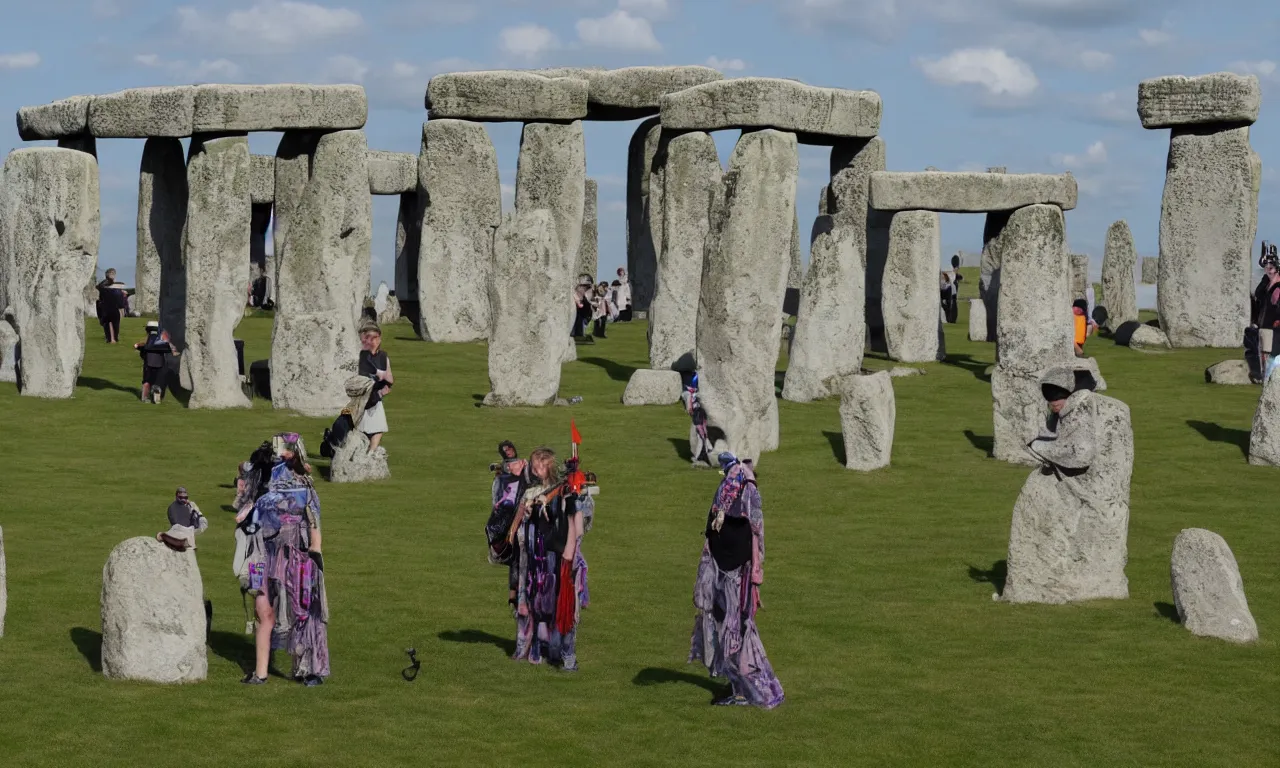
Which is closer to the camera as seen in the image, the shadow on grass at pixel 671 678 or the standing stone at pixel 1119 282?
the shadow on grass at pixel 671 678

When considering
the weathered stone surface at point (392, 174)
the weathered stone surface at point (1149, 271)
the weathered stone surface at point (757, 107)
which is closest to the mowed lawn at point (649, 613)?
the weathered stone surface at point (757, 107)

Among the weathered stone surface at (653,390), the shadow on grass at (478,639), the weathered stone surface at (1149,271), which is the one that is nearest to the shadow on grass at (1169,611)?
the shadow on grass at (478,639)

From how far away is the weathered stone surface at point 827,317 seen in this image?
96.5ft

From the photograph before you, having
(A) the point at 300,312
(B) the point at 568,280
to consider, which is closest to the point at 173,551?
(A) the point at 300,312

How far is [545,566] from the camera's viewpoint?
1554 cm

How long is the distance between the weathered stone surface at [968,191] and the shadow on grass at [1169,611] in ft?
32.3

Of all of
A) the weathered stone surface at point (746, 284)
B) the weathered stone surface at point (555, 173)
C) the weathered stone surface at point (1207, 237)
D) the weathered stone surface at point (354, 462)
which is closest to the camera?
the weathered stone surface at point (354, 462)

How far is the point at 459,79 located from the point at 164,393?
9.81 m

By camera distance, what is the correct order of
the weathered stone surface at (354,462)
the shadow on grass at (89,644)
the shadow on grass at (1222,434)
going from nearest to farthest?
the shadow on grass at (89,644)
the weathered stone surface at (354,462)
the shadow on grass at (1222,434)

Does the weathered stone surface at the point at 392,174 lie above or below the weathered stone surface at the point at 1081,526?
above

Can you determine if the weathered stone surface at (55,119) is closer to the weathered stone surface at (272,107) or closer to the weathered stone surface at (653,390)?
the weathered stone surface at (272,107)

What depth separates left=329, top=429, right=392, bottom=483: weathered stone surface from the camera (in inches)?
928

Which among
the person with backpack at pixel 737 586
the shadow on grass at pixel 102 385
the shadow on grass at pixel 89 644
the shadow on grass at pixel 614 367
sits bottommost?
the shadow on grass at pixel 89 644

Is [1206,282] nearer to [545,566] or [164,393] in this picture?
[164,393]
